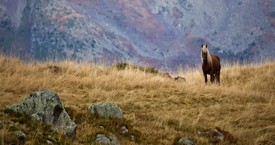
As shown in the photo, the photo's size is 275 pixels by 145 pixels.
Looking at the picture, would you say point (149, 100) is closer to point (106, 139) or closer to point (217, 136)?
point (217, 136)

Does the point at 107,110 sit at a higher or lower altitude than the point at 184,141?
higher

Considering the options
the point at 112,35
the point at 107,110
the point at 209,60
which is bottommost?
the point at 107,110

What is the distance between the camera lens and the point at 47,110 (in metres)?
8.68

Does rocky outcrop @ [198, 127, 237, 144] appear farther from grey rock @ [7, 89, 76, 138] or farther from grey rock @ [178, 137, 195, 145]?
grey rock @ [7, 89, 76, 138]

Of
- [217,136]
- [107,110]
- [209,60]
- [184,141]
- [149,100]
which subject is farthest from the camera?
[209,60]

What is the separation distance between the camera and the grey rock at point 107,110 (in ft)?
35.5

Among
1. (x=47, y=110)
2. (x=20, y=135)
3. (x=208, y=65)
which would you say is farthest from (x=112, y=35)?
(x=20, y=135)

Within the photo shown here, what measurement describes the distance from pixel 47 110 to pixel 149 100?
7680 millimetres

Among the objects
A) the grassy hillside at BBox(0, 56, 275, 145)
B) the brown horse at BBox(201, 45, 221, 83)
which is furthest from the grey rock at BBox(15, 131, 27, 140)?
the brown horse at BBox(201, 45, 221, 83)

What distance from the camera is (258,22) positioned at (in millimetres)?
191625

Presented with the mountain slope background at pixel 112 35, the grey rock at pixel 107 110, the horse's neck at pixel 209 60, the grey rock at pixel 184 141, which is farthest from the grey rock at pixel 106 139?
the mountain slope background at pixel 112 35

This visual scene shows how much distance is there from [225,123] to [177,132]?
2.76m

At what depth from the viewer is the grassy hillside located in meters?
11.4

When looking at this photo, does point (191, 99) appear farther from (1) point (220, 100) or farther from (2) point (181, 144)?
(2) point (181, 144)
